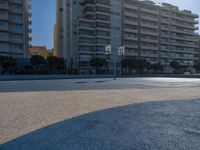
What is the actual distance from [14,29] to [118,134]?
55211mm

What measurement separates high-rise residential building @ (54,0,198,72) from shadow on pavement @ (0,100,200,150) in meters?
53.8

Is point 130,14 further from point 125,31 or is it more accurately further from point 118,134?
point 118,134

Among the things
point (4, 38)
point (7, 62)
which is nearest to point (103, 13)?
point (4, 38)

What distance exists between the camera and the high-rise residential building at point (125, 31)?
6150cm

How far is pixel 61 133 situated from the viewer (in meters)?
4.29

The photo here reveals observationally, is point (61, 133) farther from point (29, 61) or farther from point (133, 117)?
point (29, 61)

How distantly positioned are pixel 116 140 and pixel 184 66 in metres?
83.4

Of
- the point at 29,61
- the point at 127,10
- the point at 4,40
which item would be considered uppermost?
the point at 127,10

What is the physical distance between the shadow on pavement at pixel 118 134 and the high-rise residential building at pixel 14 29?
50535 mm

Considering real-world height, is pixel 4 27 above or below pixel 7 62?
above

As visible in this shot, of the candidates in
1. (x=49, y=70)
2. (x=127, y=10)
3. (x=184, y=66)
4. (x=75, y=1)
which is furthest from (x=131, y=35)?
(x=49, y=70)

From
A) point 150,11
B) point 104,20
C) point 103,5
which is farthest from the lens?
point 150,11

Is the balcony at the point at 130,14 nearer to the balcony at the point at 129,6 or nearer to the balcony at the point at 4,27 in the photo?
the balcony at the point at 129,6

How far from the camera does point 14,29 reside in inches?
2067
